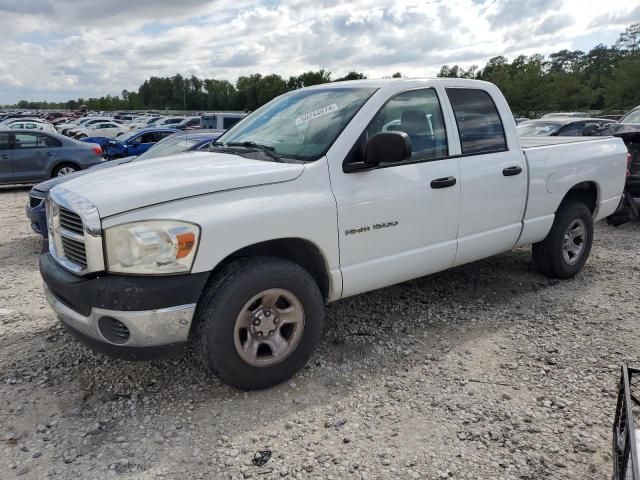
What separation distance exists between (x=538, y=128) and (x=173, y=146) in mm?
7492

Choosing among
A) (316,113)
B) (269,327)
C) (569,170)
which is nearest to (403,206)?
(316,113)

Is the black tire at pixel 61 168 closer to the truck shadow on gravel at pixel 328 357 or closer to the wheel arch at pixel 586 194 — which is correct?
the truck shadow on gravel at pixel 328 357

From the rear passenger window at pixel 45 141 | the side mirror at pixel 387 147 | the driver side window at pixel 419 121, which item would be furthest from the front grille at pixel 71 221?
the rear passenger window at pixel 45 141

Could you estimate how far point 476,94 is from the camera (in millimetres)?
4402

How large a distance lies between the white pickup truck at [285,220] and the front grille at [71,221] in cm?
1

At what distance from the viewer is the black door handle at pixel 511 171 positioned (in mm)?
4352

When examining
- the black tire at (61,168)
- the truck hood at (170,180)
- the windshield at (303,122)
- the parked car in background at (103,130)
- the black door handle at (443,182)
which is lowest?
the black tire at (61,168)

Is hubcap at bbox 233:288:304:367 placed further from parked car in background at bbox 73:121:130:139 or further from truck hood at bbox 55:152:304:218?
parked car in background at bbox 73:121:130:139

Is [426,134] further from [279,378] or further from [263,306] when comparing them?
[279,378]

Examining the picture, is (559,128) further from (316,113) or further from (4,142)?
(4,142)

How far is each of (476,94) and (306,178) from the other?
6.49ft

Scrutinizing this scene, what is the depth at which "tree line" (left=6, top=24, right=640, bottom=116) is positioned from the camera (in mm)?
49250

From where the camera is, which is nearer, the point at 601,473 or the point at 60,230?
the point at 601,473

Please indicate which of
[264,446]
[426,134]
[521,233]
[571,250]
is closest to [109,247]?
[264,446]
